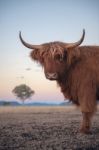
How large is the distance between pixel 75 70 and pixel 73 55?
364 millimetres

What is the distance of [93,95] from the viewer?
927 centimetres

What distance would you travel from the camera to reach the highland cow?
30.2ft

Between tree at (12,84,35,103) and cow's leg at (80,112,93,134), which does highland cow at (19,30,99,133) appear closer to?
cow's leg at (80,112,93,134)

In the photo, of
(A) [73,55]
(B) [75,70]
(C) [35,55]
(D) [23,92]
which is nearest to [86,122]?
(B) [75,70]

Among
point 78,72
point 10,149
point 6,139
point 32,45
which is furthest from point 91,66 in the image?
point 10,149

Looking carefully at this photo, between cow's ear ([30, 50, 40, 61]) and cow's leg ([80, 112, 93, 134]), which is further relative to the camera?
cow's ear ([30, 50, 40, 61])

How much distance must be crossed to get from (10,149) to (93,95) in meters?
2.86

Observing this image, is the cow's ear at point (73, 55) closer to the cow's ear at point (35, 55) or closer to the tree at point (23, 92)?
the cow's ear at point (35, 55)

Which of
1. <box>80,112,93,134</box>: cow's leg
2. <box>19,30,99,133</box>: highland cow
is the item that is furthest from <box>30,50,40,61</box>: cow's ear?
<box>80,112,93,134</box>: cow's leg

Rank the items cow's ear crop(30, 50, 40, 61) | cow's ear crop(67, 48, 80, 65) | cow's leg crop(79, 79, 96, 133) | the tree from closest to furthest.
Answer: cow's leg crop(79, 79, 96, 133) → cow's ear crop(67, 48, 80, 65) → cow's ear crop(30, 50, 40, 61) → the tree

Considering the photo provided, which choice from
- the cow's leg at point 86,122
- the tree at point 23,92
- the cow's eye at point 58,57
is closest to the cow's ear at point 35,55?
the cow's eye at point 58,57

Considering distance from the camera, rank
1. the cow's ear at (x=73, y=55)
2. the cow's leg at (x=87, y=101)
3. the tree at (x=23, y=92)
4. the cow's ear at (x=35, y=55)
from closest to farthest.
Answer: the cow's leg at (x=87, y=101) < the cow's ear at (x=73, y=55) < the cow's ear at (x=35, y=55) < the tree at (x=23, y=92)

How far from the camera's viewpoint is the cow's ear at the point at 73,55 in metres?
9.49

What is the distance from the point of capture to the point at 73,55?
9.53 metres
